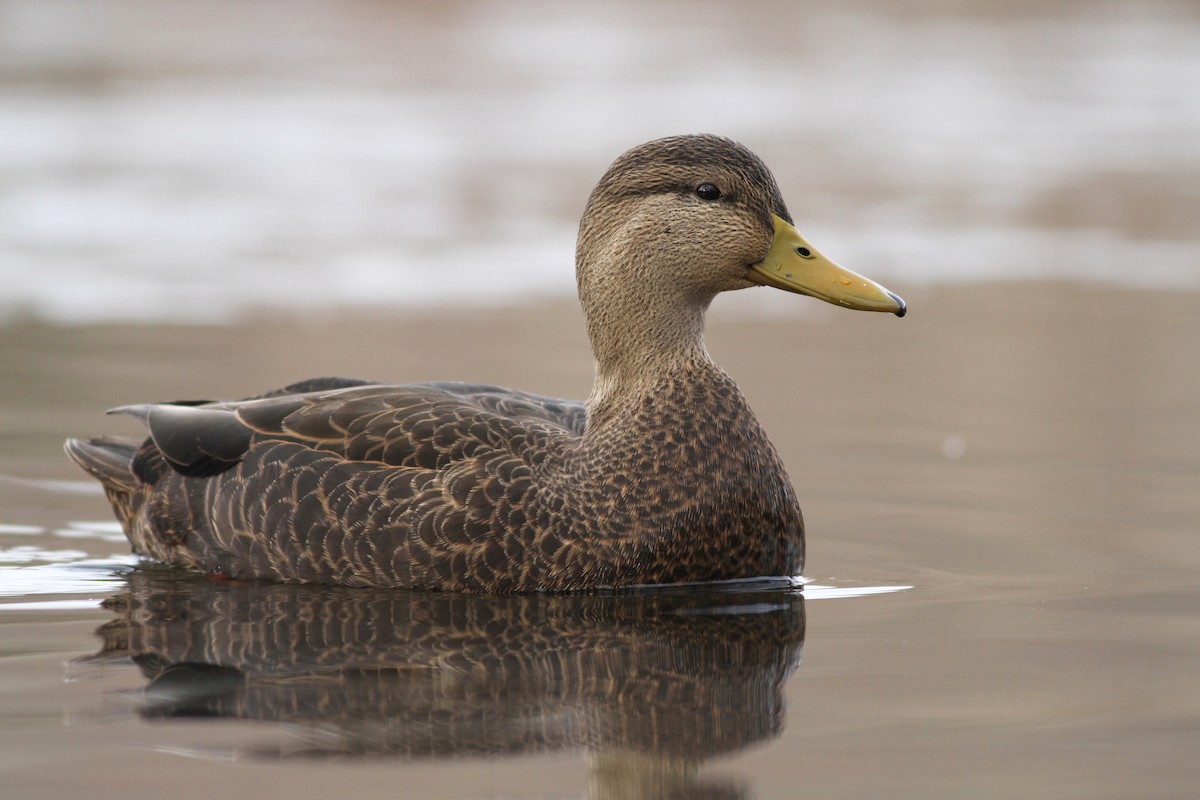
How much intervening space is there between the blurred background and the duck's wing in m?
4.75

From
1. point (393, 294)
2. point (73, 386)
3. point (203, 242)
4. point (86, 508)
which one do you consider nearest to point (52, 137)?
point (203, 242)

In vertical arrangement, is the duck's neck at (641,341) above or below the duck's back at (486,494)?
above

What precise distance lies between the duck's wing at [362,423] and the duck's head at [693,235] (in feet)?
1.94

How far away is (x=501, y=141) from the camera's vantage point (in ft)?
68.8

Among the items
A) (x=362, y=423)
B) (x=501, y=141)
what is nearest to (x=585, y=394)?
(x=362, y=423)

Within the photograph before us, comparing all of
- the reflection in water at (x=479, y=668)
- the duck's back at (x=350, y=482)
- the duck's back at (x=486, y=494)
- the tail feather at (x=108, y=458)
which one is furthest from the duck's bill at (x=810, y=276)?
the tail feather at (x=108, y=458)

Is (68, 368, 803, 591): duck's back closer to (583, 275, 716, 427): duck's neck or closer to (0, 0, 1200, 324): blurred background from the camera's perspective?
(583, 275, 716, 427): duck's neck

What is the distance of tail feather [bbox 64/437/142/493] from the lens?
8.00 meters

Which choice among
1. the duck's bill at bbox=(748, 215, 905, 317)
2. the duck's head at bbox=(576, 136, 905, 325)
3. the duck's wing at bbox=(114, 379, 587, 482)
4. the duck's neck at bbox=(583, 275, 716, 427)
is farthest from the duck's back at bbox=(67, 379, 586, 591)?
the duck's bill at bbox=(748, 215, 905, 317)

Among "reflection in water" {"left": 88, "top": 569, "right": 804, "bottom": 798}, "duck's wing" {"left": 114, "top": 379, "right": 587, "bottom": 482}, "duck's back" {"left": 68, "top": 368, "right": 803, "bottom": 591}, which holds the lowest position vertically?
"reflection in water" {"left": 88, "top": 569, "right": 804, "bottom": 798}

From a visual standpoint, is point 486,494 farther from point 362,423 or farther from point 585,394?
point 585,394

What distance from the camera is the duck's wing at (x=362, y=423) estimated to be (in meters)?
7.01

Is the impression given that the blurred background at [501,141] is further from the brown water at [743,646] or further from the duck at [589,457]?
the duck at [589,457]

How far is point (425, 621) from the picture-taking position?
20.8ft
